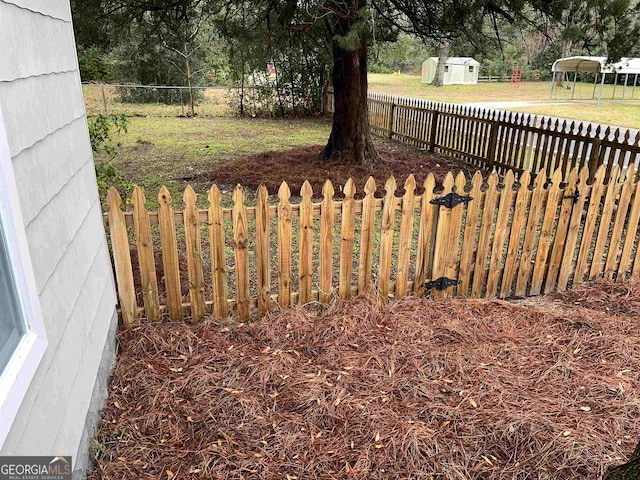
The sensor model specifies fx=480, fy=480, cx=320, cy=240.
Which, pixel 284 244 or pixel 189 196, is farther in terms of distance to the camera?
pixel 284 244

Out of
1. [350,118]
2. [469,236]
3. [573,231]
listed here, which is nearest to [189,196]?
[469,236]

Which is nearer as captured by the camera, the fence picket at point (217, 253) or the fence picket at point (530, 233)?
the fence picket at point (217, 253)

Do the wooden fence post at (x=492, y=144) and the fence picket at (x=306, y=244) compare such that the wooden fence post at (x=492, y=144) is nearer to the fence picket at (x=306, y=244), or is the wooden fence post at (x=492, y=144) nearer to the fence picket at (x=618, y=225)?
the fence picket at (x=618, y=225)

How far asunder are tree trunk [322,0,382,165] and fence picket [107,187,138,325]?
21.5 ft

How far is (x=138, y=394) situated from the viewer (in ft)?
9.73

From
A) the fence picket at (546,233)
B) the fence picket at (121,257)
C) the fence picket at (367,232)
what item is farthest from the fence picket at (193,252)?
the fence picket at (546,233)

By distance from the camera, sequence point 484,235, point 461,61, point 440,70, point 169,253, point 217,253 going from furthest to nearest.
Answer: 1. point 461,61
2. point 440,70
3. point 484,235
4. point 217,253
5. point 169,253

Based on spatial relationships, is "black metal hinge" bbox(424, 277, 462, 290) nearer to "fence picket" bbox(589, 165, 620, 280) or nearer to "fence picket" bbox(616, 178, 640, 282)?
"fence picket" bbox(589, 165, 620, 280)

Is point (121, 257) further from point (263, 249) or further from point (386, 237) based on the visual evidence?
point (386, 237)

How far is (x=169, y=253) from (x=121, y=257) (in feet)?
1.06

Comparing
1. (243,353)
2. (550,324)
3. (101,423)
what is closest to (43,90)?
(101,423)

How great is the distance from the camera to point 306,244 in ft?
12.5

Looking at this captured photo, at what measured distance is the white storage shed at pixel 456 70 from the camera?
140 feet

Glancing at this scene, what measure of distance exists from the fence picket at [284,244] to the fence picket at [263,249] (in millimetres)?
99
